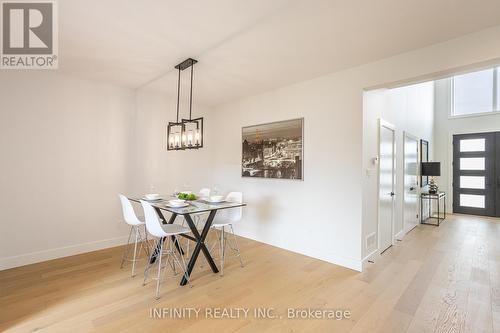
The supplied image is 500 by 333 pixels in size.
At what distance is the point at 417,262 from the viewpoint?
11.2 feet

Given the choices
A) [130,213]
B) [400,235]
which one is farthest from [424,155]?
[130,213]

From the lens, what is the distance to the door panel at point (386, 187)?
3754mm

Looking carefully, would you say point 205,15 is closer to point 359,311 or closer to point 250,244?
point 359,311

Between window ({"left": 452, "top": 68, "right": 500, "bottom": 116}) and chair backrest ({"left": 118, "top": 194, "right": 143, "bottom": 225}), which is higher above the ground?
window ({"left": 452, "top": 68, "right": 500, "bottom": 116})

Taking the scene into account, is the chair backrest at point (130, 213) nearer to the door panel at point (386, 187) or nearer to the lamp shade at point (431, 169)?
the door panel at point (386, 187)

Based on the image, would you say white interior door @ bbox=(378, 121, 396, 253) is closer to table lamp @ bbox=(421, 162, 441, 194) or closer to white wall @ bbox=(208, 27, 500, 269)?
white wall @ bbox=(208, 27, 500, 269)

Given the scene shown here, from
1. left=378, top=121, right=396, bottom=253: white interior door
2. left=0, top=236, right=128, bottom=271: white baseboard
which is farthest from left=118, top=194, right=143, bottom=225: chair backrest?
left=378, top=121, right=396, bottom=253: white interior door

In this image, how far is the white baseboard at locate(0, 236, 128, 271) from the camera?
3159 mm

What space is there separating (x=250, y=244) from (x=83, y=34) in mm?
3767

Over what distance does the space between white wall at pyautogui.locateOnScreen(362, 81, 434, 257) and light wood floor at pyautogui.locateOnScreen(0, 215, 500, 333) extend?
75 cm

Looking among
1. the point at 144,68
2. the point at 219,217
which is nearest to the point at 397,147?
the point at 219,217

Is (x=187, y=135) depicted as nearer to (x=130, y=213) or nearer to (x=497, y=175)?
(x=130, y=213)

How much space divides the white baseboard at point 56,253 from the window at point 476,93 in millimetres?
9288

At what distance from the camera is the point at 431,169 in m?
5.76
